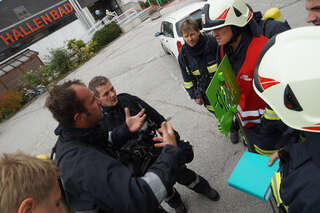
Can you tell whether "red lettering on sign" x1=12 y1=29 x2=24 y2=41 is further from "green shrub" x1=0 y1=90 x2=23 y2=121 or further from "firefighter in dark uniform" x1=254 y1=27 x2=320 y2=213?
"firefighter in dark uniform" x1=254 y1=27 x2=320 y2=213

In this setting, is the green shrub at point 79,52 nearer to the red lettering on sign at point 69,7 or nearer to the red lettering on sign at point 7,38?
the red lettering on sign at point 7,38

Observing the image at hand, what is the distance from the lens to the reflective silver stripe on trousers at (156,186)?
3.92ft

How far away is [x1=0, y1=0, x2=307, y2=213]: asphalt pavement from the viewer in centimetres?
253

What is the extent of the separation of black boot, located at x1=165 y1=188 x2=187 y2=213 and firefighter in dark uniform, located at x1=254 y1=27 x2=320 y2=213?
1.59m

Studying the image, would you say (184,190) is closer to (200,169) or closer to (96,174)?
(200,169)

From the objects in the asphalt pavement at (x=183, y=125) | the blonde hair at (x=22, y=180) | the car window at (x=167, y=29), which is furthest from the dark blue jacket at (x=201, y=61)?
the car window at (x=167, y=29)

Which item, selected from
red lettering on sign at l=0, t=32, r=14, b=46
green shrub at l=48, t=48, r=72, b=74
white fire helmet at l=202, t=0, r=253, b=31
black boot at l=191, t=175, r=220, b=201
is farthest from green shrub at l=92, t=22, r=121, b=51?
black boot at l=191, t=175, r=220, b=201

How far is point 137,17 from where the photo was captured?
19.5 meters

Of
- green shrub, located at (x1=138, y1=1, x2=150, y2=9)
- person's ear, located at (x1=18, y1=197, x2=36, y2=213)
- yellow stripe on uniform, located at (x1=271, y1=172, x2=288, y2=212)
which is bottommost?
yellow stripe on uniform, located at (x1=271, y1=172, x2=288, y2=212)

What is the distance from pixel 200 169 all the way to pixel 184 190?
42 centimetres

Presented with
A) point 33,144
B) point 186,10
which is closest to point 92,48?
point 33,144

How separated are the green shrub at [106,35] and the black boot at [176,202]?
16.5 metres

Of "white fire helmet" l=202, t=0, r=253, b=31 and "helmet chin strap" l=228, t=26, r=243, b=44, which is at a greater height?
"white fire helmet" l=202, t=0, r=253, b=31

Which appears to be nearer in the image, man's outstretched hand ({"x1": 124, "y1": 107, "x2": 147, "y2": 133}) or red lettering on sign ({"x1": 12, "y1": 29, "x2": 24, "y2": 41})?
man's outstretched hand ({"x1": 124, "y1": 107, "x2": 147, "y2": 133})
